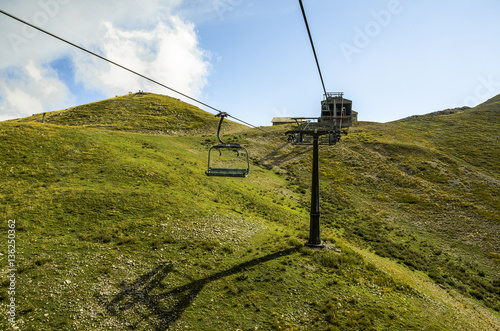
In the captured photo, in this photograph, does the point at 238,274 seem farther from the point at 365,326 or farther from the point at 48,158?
the point at 48,158

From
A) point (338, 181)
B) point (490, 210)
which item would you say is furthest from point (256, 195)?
point (490, 210)

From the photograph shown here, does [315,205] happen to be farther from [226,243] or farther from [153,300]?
[153,300]

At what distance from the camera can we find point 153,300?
12703 millimetres

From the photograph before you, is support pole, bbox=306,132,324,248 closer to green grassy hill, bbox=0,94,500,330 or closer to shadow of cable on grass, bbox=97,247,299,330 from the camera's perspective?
green grassy hill, bbox=0,94,500,330

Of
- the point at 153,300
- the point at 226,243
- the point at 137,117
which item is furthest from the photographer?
the point at 137,117

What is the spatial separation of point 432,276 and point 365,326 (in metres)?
14.7

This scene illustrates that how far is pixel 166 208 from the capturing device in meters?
22.5

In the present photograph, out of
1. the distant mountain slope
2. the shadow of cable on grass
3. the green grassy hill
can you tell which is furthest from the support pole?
the distant mountain slope

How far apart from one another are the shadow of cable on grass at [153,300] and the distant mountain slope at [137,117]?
6003 centimetres

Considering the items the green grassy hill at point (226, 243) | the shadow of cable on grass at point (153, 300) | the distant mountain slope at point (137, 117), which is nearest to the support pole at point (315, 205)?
the green grassy hill at point (226, 243)

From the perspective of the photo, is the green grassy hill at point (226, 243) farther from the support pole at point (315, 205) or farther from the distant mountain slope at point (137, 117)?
the distant mountain slope at point (137, 117)

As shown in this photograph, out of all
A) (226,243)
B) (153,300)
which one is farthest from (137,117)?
(153,300)

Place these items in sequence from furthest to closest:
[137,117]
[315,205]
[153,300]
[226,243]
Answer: [137,117]
[315,205]
[226,243]
[153,300]

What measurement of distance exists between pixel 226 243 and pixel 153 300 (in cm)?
700
